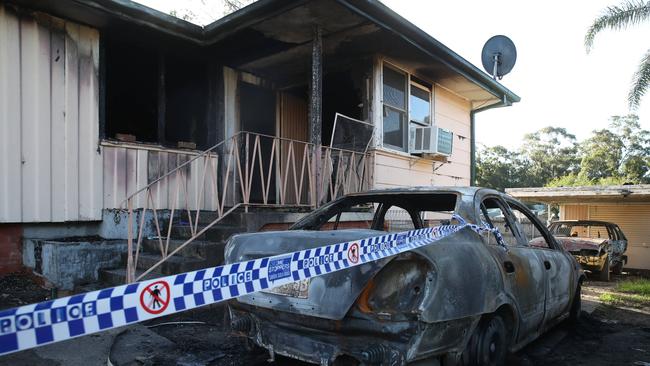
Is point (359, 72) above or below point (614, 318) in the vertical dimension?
above

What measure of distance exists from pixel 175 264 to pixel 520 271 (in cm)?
365

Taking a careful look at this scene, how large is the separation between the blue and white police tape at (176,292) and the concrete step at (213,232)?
2988mm

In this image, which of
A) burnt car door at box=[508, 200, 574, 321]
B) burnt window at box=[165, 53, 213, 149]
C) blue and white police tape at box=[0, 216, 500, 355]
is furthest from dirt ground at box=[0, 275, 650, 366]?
burnt window at box=[165, 53, 213, 149]

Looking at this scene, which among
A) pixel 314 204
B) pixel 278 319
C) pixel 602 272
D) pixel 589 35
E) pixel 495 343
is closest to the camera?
pixel 278 319

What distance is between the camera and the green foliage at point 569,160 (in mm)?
41531

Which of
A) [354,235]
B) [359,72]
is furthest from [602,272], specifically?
[354,235]

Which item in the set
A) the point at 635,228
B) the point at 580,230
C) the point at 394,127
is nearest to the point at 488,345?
the point at 394,127

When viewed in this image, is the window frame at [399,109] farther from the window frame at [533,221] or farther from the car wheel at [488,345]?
the car wheel at [488,345]

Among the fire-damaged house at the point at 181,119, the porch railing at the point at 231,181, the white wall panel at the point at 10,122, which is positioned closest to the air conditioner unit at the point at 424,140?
the fire-damaged house at the point at 181,119

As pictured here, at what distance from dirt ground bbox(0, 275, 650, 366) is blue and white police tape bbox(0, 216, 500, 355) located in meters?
1.09

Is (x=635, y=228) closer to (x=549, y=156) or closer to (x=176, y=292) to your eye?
(x=176, y=292)

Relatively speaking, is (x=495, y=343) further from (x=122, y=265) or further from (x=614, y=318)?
(x=122, y=265)

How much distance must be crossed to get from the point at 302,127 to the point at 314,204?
3.63m

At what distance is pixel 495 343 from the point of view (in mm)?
3268
